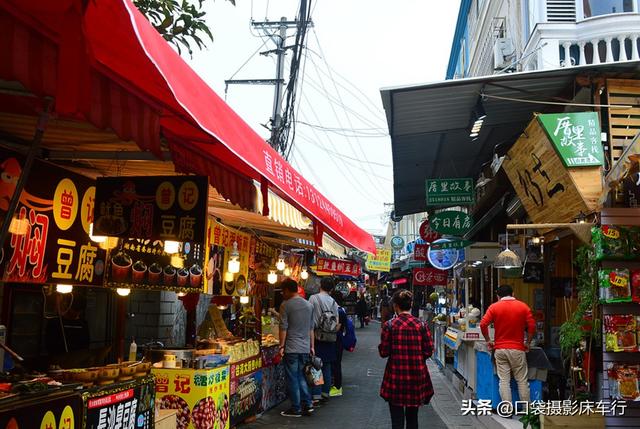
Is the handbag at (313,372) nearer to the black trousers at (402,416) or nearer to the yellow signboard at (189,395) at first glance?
the yellow signboard at (189,395)

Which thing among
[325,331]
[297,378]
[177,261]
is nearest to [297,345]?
[297,378]

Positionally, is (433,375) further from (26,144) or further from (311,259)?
(26,144)

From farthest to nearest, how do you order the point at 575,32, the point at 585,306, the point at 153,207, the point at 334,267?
the point at 334,267
the point at 575,32
the point at 585,306
the point at 153,207

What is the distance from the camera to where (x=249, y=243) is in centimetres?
1048

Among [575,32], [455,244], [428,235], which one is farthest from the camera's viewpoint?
[428,235]

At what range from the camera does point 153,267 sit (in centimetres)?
744

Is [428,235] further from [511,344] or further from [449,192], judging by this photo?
[511,344]

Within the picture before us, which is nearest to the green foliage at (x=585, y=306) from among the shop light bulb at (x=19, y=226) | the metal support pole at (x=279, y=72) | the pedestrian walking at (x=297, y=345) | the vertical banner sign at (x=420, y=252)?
the pedestrian walking at (x=297, y=345)

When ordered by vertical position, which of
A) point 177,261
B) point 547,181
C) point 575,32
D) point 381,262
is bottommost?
point 177,261

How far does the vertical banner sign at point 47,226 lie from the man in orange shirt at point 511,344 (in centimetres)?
588

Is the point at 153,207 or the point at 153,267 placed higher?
the point at 153,207

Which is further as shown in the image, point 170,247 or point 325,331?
point 325,331

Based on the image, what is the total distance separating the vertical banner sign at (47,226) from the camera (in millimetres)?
5090

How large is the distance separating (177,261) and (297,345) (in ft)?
9.60
